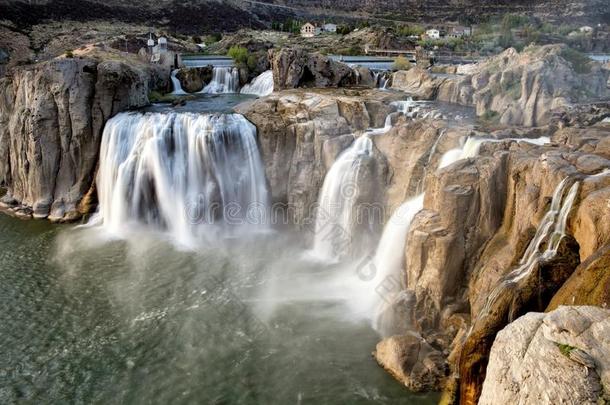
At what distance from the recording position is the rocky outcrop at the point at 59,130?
2669cm

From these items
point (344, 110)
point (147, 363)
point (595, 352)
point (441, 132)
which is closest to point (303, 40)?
point (344, 110)

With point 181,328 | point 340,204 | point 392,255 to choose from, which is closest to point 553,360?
point 392,255

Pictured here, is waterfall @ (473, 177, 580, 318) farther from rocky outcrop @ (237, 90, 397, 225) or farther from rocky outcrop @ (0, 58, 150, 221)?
rocky outcrop @ (0, 58, 150, 221)

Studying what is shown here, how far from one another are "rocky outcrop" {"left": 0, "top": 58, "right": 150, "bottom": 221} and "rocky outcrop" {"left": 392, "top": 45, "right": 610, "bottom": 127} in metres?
20.7

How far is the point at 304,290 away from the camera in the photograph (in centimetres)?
1936

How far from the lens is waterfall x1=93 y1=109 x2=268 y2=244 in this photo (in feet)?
84.4

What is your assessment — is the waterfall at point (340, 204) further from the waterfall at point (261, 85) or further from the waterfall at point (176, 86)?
the waterfall at point (176, 86)

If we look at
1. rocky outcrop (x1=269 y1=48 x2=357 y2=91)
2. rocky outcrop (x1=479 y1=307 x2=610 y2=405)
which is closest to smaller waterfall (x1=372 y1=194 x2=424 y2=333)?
rocky outcrop (x1=479 y1=307 x2=610 y2=405)

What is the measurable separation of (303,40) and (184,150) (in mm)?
65620

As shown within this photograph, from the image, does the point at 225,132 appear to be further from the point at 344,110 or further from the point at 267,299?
the point at 267,299

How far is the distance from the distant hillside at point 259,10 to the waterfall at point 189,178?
188ft

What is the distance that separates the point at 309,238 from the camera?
23750 millimetres

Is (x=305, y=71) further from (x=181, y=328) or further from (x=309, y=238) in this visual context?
(x=181, y=328)

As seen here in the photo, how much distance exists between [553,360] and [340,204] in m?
15.4
